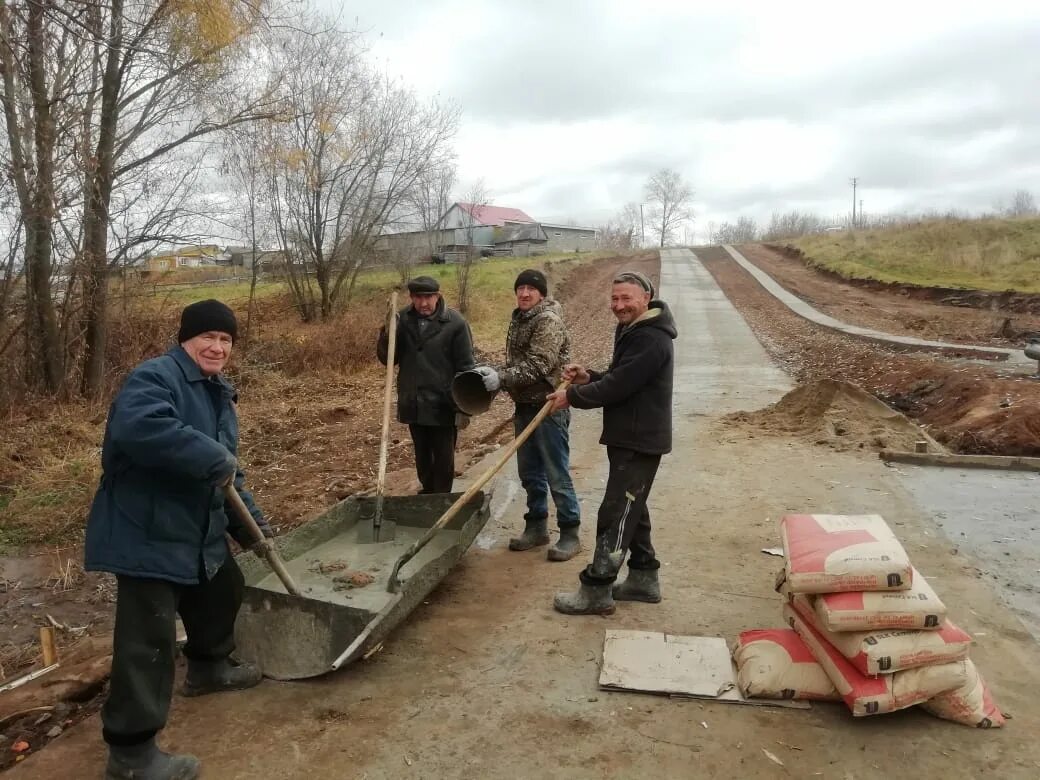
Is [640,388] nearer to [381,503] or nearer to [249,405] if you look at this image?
[381,503]

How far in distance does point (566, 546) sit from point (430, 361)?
63.2 inches

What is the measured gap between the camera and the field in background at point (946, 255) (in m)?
24.5

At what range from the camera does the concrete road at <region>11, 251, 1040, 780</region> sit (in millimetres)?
2984

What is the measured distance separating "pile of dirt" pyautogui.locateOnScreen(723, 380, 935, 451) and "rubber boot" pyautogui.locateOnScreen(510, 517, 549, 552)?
13.9 feet

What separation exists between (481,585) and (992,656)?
2841 millimetres

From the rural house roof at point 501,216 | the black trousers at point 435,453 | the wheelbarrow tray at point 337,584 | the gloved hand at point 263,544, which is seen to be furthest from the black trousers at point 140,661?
the rural house roof at point 501,216

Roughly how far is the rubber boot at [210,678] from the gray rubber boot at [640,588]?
217cm

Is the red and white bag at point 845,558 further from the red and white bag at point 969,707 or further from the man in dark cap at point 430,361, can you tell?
the man in dark cap at point 430,361

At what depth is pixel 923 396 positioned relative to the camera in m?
11.0

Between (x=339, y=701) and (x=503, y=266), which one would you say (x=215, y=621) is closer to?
(x=339, y=701)

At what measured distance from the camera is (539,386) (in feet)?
16.3

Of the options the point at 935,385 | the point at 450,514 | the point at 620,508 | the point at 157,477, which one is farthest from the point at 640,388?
the point at 935,385

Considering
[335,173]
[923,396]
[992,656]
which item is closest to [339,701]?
[992,656]

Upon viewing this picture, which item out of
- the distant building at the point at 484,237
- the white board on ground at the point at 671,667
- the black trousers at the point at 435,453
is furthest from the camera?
the distant building at the point at 484,237
